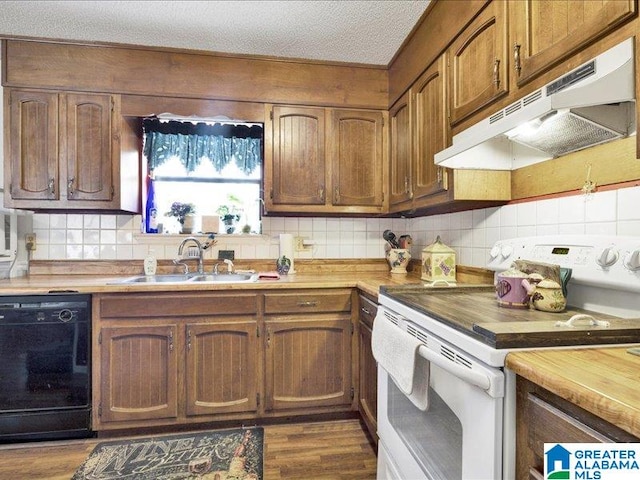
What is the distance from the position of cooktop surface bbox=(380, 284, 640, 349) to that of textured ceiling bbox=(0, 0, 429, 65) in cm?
149

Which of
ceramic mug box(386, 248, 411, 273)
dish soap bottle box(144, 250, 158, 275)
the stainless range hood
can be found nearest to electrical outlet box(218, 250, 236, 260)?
dish soap bottle box(144, 250, 158, 275)

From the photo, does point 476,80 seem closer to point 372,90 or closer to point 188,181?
point 372,90

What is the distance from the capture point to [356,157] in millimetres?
2445

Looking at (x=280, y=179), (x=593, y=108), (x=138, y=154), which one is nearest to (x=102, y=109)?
(x=138, y=154)

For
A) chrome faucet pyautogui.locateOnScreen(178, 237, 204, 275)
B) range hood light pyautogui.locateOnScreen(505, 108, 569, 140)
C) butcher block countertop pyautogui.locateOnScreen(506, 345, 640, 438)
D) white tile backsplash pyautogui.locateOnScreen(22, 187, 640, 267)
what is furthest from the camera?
chrome faucet pyautogui.locateOnScreen(178, 237, 204, 275)

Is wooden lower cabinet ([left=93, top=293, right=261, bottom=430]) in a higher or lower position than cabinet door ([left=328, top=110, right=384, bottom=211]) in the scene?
lower

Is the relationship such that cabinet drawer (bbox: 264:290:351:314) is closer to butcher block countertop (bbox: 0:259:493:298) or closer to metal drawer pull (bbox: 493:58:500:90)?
butcher block countertop (bbox: 0:259:493:298)

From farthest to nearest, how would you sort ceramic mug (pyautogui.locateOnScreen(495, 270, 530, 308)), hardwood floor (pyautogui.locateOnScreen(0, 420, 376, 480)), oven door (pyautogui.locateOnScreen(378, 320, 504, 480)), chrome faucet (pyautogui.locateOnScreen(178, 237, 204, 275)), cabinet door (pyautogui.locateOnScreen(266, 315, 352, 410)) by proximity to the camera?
1. chrome faucet (pyautogui.locateOnScreen(178, 237, 204, 275))
2. cabinet door (pyautogui.locateOnScreen(266, 315, 352, 410))
3. hardwood floor (pyautogui.locateOnScreen(0, 420, 376, 480))
4. ceramic mug (pyautogui.locateOnScreen(495, 270, 530, 308))
5. oven door (pyautogui.locateOnScreen(378, 320, 504, 480))

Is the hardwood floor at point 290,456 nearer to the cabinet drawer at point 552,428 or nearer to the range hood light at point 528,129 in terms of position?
the cabinet drawer at point 552,428

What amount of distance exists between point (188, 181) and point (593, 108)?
2.45m

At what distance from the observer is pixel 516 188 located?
1572 mm

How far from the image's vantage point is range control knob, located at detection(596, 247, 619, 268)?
1.04 m

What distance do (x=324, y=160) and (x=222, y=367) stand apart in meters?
1.46

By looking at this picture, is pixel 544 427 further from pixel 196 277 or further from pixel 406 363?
pixel 196 277
